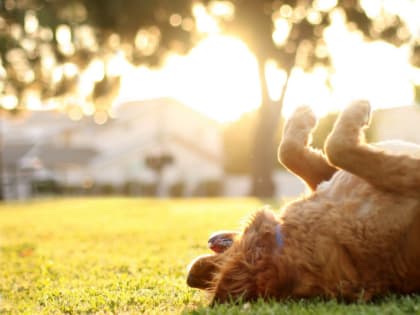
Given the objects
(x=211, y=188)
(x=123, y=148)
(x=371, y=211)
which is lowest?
(x=211, y=188)

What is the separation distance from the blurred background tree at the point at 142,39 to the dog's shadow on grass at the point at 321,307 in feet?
29.9

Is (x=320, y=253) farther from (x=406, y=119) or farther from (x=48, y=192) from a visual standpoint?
(x=48, y=192)

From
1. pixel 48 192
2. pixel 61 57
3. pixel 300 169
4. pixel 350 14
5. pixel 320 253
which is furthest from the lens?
pixel 48 192

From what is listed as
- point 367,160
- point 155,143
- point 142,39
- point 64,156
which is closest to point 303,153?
point 367,160

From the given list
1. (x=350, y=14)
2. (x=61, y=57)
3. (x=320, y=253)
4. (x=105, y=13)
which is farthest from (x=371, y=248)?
(x=350, y=14)

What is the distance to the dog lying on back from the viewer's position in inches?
108

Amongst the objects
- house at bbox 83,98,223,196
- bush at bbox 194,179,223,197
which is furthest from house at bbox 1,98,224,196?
bush at bbox 194,179,223,197

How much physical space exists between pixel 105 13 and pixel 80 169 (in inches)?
1649

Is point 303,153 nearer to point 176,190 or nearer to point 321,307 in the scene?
point 321,307

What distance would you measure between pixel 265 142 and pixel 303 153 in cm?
1969

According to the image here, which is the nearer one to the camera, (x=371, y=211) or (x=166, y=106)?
(x=371, y=211)

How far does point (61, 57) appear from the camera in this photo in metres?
17.2

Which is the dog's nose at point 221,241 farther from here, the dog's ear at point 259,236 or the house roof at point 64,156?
the house roof at point 64,156

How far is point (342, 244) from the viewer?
2.77 meters
